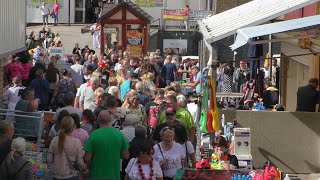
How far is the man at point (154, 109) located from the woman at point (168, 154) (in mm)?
2813

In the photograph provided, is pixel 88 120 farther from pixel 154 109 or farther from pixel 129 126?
pixel 154 109

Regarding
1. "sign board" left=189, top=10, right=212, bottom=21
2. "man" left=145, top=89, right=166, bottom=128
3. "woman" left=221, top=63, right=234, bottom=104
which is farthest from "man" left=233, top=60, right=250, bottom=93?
"sign board" left=189, top=10, right=212, bottom=21

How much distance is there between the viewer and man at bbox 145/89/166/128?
49.0 ft

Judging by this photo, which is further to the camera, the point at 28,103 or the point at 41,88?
the point at 41,88

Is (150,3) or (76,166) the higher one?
(150,3)

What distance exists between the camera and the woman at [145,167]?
1066cm

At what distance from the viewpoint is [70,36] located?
150 feet

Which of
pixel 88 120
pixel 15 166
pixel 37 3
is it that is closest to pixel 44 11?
pixel 37 3

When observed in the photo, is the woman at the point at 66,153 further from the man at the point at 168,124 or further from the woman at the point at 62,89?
the woman at the point at 62,89

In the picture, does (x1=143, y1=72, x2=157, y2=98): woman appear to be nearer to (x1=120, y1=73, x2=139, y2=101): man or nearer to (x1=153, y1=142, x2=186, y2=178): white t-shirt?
(x1=120, y1=73, x2=139, y2=101): man

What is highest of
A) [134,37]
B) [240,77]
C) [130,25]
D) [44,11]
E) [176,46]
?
[44,11]

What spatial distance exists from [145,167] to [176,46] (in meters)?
30.9

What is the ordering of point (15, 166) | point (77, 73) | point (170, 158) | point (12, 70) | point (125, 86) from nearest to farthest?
1. point (15, 166)
2. point (170, 158)
3. point (125, 86)
4. point (12, 70)
5. point (77, 73)

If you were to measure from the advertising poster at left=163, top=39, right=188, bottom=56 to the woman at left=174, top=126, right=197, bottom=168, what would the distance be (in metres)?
28.0
